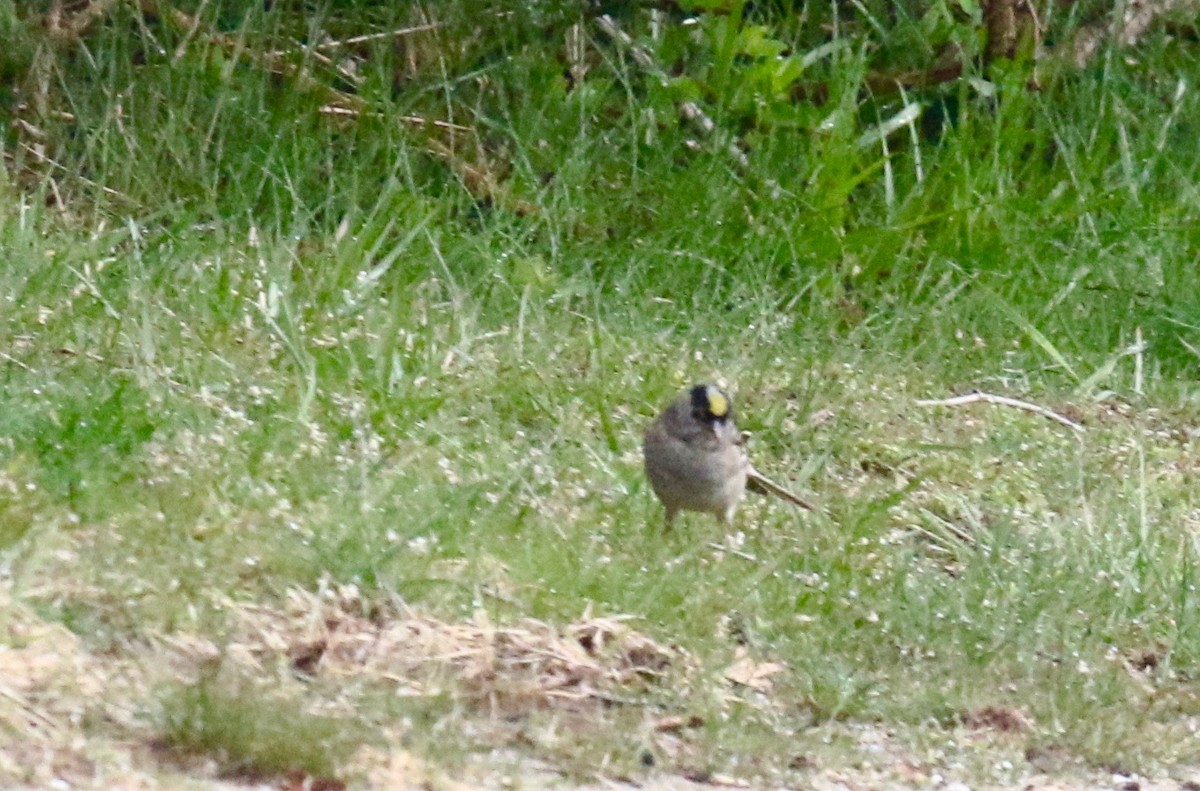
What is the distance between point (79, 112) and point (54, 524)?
12.0ft

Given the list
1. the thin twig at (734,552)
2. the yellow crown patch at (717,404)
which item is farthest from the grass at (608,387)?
the yellow crown patch at (717,404)

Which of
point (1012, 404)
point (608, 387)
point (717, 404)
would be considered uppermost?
point (717, 404)

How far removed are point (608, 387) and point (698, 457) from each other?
1.14m

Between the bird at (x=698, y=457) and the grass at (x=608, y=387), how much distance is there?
10cm

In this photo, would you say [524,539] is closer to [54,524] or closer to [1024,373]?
[54,524]

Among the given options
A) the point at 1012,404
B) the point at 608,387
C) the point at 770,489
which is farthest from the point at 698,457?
the point at 1012,404

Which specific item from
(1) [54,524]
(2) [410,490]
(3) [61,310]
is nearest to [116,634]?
(1) [54,524]

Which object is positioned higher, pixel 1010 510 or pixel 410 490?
pixel 410 490

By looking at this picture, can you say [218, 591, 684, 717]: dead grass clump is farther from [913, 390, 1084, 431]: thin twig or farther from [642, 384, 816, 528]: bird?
[913, 390, 1084, 431]: thin twig

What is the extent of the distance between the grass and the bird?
10cm

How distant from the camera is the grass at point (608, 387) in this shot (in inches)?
176

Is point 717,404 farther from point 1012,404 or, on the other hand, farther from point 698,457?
point 1012,404

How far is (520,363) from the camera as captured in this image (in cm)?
645

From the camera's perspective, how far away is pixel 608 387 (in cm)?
647
